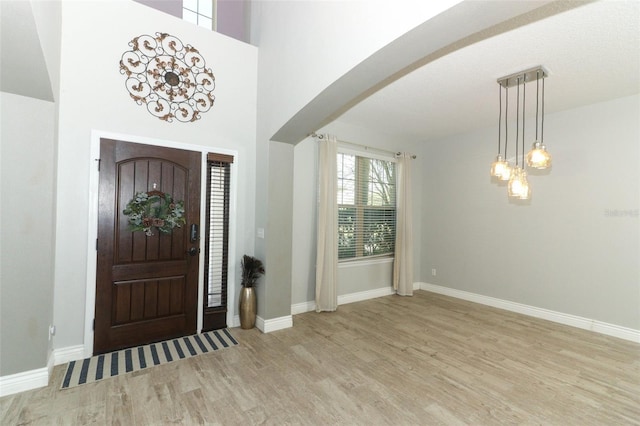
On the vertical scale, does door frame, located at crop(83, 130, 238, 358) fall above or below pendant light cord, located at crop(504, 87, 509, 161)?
below

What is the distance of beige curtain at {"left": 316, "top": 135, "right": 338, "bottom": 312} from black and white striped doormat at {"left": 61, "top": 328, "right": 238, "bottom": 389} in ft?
4.71

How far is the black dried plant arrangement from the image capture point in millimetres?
3571

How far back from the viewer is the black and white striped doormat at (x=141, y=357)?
8.33 feet

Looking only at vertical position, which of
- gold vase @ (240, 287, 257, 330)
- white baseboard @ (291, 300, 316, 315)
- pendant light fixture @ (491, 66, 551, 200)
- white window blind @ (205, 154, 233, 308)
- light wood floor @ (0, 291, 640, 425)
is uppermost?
pendant light fixture @ (491, 66, 551, 200)

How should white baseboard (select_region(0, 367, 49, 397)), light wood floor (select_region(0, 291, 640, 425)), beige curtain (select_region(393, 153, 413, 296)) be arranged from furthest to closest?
beige curtain (select_region(393, 153, 413, 296)) < white baseboard (select_region(0, 367, 49, 397)) < light wood floor (select_region(0, 291, 640, 425))

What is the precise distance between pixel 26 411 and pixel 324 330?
8.75 feet

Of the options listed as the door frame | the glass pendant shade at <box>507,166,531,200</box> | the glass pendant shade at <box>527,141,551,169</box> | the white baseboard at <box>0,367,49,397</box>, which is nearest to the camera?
the white baseboard at <box>0,367,49,397</box>

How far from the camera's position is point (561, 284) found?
4.05 m

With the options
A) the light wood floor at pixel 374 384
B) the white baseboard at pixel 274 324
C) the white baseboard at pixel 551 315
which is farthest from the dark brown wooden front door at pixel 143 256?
the white baseboard at pixel 551 315

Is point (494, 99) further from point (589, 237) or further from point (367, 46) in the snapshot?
point (367, 46)

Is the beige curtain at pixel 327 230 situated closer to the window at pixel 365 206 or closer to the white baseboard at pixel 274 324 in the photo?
the window at pixel 365 206

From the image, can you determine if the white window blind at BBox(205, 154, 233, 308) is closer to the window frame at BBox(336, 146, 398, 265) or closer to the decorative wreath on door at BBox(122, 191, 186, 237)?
the decorative wreath on door at BBox(122, 191, 186, 237)

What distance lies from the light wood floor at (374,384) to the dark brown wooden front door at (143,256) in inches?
23.4

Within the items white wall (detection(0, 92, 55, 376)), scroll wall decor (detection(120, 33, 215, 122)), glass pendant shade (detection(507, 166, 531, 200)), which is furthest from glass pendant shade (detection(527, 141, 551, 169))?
white wall (detection(0, 92, 55, 376))
